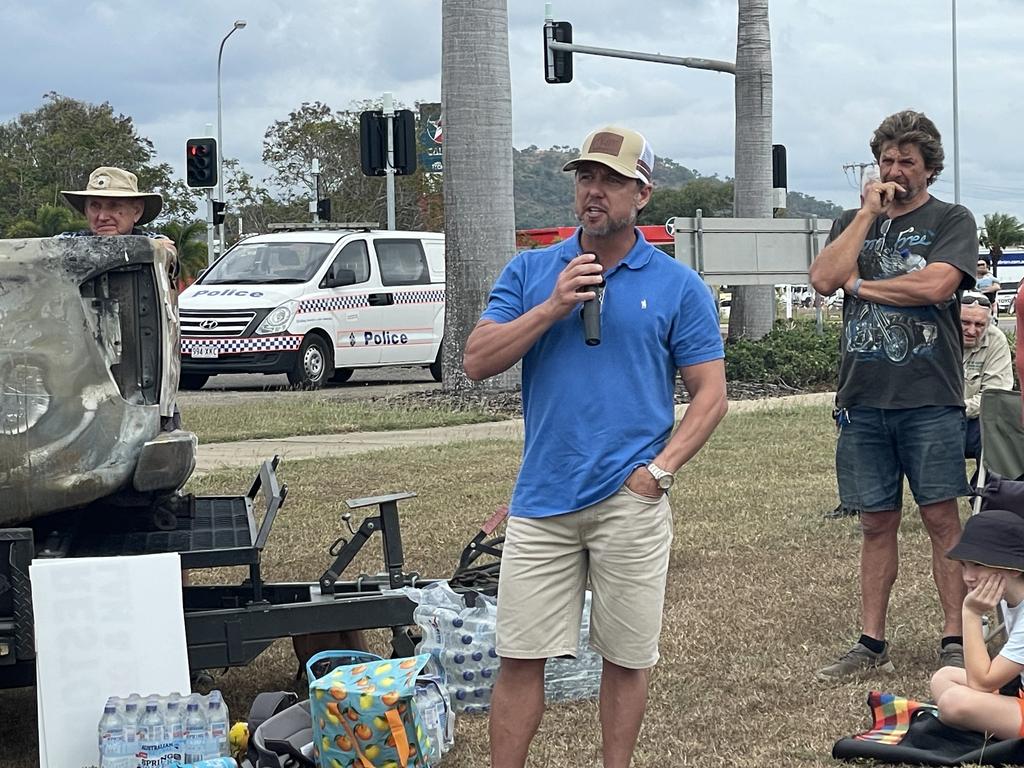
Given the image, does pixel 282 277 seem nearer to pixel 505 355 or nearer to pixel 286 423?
pixel 286 423

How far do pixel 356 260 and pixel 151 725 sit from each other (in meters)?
14.4

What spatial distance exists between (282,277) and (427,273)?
1.89 metres

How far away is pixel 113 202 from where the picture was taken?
682cm

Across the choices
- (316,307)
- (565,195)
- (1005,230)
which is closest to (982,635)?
(316,307)

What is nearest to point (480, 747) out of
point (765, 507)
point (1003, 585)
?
point (1003, 585)

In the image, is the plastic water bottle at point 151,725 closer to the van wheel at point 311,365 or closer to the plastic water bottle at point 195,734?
the plastic water bottle at point 195,734

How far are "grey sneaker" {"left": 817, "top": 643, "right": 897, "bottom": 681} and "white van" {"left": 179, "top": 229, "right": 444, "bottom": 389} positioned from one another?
12.3 meters

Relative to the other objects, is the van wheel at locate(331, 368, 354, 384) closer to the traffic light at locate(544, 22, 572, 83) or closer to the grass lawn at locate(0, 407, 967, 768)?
the grass lawn at locate(0, 407, 967, 768)

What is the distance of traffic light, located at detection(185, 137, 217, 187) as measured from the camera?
2809cm

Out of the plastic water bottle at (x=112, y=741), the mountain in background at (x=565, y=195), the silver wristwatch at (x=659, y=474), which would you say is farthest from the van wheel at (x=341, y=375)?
the mountain in background at (x=565, y=195)

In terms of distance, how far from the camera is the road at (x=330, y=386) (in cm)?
1725

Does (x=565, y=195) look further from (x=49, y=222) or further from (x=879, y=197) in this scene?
(x=879, y=197)

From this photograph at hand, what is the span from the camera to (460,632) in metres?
5.59

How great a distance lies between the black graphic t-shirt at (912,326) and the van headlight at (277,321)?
12236mm
